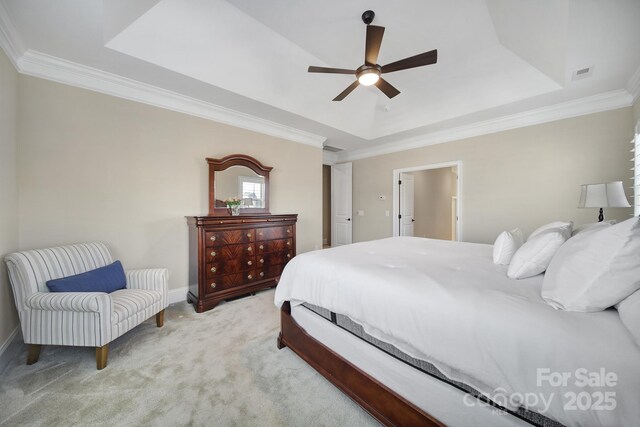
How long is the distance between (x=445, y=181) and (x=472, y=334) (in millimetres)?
6667

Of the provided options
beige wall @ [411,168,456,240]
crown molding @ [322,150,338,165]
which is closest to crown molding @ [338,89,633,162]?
beige wall @ [411,168,456,240]

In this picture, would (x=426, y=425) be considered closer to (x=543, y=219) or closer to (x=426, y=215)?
(x=543, y=219)

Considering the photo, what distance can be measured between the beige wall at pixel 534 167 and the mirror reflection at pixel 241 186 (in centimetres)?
322

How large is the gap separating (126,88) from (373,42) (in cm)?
281

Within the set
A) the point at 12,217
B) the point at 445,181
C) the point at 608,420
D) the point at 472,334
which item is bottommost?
the point at 608,420

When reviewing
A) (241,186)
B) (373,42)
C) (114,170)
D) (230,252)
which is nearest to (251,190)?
(241,186)

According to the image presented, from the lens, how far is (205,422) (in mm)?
1371

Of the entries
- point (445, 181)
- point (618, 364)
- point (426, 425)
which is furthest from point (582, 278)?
point (445, 181)

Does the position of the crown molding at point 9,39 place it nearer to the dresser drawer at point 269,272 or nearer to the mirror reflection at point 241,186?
the mirror reflection at point 241,186

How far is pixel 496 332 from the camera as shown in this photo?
96 centimetres

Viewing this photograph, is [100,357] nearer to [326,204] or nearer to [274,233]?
[274,233]

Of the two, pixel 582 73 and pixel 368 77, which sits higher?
pixel 582 73

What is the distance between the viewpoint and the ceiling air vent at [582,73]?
2510 mm

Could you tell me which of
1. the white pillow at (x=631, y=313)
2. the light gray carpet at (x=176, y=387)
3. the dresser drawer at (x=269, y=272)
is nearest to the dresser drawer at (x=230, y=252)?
the dresser drawer at (x=269, y=272)
